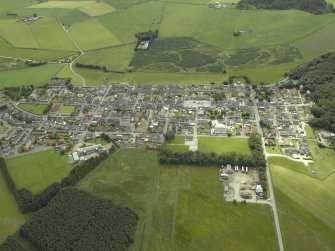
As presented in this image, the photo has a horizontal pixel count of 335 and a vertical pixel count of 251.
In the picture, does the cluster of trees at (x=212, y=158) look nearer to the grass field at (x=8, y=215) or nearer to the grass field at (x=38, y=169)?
the grass field at (x=38, y=169)

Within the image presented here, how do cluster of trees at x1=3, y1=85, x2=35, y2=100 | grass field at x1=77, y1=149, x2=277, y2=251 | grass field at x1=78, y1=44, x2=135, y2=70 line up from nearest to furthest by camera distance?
1. grass field at x1=77, y1=149, x2=277, y2=251
2. cluster of trees at x1=3, y1=85, x2=35, y2=100
3. grass field at x1=78, y1=44, x2=135, y2=70

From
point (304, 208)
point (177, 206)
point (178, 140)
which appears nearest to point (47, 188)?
point (177, 206)

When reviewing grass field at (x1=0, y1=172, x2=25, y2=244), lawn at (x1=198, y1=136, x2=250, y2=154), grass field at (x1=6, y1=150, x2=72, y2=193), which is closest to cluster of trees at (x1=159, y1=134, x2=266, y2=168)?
lawn at (x1=198, y1=136, x2=250, y2=154)

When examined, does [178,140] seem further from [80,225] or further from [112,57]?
[112,57]

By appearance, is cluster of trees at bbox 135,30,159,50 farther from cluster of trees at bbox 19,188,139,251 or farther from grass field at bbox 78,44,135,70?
cluster of trees at bbox 19,188,139,251

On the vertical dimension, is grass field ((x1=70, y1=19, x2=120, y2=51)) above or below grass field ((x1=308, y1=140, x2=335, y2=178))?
above

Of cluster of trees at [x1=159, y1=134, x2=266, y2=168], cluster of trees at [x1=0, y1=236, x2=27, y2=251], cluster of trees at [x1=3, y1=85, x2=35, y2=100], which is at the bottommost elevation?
Answer: cluster of trees at [x1=0, y1=236, x2=27, y2=251]
